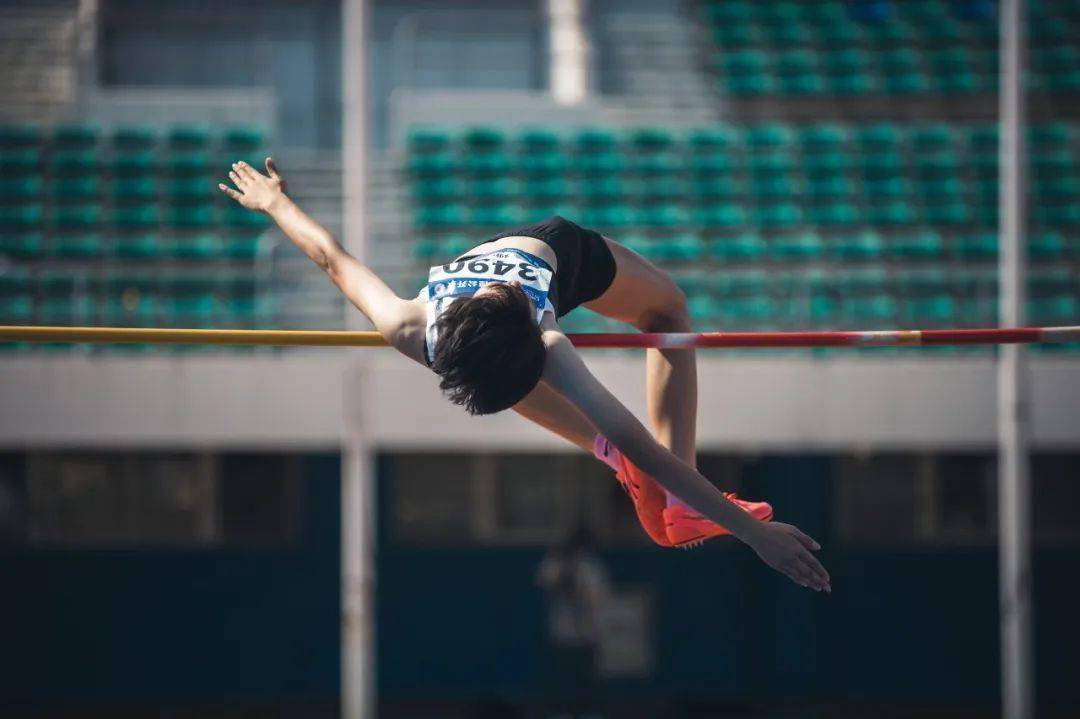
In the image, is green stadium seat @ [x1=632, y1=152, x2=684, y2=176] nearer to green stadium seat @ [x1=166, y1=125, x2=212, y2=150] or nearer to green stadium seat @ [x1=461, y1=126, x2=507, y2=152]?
green stadium seat @ [x1=461, y1=126, x2=507, y2=152]

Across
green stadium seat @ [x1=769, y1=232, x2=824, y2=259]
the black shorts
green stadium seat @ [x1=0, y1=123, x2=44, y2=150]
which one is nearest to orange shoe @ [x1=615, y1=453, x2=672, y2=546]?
the black shorts

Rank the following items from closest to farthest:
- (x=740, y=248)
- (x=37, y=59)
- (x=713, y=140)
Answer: (x=740, y=248) → (x=713, y=140) → (x=37, y=59)

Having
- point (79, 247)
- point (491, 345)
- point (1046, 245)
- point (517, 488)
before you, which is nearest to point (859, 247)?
point (1046, 245)

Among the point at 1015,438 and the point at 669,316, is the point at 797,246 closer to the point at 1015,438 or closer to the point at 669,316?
the point at 1015,438

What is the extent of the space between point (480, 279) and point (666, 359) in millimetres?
859

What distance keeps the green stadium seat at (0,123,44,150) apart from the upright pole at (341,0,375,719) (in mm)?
3367

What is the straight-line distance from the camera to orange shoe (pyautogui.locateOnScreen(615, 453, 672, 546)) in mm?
3600

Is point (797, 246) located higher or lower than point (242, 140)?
lower

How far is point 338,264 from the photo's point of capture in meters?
3.47

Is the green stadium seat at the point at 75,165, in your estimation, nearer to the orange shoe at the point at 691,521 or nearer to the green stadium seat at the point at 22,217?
the green stadium seat at the point at 22,217

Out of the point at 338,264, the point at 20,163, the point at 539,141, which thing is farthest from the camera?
the point at 539,141

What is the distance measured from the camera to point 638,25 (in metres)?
12.1

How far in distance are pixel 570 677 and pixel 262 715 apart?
265 centimetres

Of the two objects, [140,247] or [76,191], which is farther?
[76,191]
